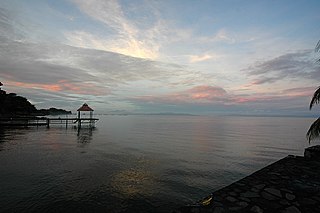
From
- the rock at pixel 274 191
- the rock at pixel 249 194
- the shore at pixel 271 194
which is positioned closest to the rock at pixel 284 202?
the shore at pixel 271 194

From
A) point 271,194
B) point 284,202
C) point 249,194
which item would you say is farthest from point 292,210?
point 249,194

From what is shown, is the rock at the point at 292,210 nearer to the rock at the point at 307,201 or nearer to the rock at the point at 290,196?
Answer: the rock at the point at 307,201

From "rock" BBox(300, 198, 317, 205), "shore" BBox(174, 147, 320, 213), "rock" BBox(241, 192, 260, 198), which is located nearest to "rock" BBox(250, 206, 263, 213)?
"shore" BBox(174, 147, 320, 213)

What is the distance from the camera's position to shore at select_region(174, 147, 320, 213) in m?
4.62

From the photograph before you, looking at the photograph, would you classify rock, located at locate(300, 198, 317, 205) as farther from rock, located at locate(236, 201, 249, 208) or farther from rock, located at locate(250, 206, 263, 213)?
rock, located at locate(236, 201, 249, 208)

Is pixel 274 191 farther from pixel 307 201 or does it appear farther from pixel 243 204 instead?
pixel 243 204

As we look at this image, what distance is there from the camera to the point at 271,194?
5422mm

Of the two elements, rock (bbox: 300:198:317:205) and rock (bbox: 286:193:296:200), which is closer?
rock (bbox: 300:198:317:205)

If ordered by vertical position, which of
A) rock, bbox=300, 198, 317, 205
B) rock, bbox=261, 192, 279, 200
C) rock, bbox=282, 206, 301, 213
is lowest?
rock, bbox=282, 206, 301, 213

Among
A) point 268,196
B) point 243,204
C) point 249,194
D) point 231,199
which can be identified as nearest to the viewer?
point 243,204

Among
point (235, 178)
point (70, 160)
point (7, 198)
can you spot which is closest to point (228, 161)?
point (235, 178)

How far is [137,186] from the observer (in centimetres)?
1102

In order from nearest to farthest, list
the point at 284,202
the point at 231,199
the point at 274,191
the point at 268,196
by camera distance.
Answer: the point at 284,202 < the point at 231,199 < the point at 268,196 < the point at 274,191

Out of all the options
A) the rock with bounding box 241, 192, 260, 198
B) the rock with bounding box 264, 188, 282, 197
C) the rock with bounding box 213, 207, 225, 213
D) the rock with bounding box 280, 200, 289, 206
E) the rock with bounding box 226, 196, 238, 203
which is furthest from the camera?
the rock with bounding box 264, 188, 282, 197
